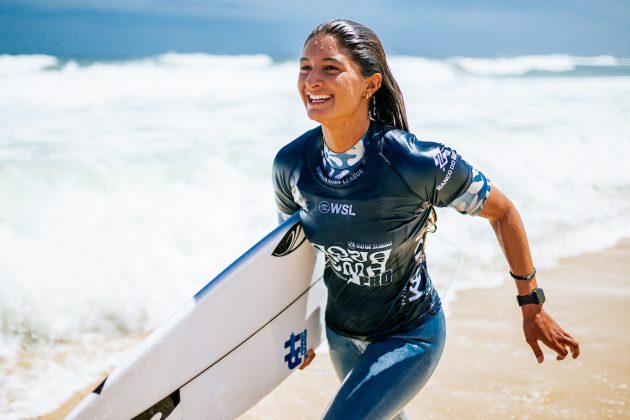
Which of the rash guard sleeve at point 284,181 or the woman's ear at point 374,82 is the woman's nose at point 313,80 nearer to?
the woman's ear at point 374,82

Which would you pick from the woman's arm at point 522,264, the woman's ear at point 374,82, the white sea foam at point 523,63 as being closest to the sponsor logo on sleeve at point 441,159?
the woman's arm at point 522,264

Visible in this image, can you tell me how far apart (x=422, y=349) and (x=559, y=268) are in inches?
127

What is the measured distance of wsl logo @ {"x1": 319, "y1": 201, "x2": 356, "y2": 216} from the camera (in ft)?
5.95

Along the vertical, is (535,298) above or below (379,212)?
below

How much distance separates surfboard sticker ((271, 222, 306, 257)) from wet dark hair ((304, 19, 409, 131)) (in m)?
0.47

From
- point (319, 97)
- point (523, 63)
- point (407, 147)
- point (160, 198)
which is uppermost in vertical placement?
point (523, 63)

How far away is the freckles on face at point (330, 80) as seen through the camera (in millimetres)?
1763

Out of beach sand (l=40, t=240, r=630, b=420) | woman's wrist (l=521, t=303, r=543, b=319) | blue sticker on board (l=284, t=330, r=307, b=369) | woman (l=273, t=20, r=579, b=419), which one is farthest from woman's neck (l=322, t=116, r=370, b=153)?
beach sand (l=40, t=240, r=630, b=420)

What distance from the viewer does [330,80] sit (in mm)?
1757

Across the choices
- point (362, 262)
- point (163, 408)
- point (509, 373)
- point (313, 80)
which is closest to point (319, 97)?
point (313, 80)

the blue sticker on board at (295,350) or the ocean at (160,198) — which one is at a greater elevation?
the ocean at (160,198)

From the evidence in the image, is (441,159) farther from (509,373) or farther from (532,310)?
(509,373)

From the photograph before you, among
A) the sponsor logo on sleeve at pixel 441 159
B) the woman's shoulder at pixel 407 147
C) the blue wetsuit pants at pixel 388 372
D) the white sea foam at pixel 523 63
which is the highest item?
the white sea foam at pixel 523 63

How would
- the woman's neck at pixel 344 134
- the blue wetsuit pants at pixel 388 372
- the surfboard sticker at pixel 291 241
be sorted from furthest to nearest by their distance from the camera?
1. the surfboard sticker at pixel 291 241
2. the woman's neck at pixel 344 134
3. the blue wetsuit pants at pixel 388 372
